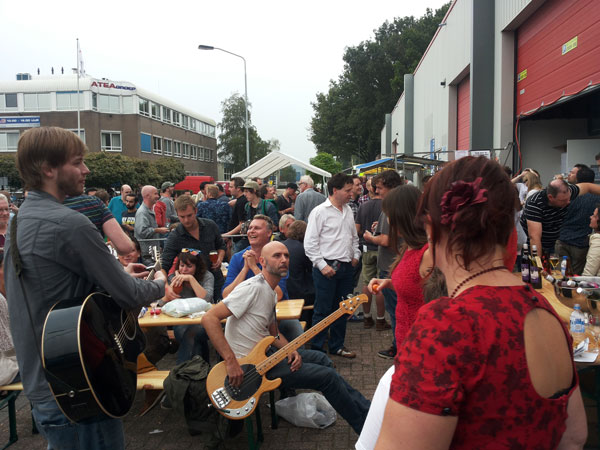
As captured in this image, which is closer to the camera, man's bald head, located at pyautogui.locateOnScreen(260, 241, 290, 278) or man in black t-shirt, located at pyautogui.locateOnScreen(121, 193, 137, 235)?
man's bald head, located at pyautogui.locateOnScreen(260, 241, 290, 278)

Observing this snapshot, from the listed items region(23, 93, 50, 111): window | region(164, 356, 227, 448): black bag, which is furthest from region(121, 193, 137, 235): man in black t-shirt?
region(23, 93, 50, 111): window

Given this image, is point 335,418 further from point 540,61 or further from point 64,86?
point 64,86

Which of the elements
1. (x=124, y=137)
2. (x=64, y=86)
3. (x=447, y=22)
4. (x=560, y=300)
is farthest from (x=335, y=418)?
(x=64, y=86)

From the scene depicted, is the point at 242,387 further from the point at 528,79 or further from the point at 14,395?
the point at 528,79

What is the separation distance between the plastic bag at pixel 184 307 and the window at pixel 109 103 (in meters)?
52.8

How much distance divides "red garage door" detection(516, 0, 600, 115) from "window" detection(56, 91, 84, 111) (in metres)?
51.4

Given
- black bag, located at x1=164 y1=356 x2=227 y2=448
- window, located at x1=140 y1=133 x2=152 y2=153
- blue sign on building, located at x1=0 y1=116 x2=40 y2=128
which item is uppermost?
blue sign on building, located at x1=0 y1=116 x2=40 y2=128

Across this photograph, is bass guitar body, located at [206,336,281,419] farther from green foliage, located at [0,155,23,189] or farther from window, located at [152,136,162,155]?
window, located at [152,136,162,155]

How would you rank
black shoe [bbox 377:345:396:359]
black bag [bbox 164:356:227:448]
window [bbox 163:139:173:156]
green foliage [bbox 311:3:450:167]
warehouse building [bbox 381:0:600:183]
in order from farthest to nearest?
1. window [bbox 163:139:173:156]
2. green foliage [bbox 311:3:450:167]
3. warehouse building [bbox 381:0:600:183]
4. black shoe [bbox 377:345:396:359]
5. black bag [bbox 164:356:227:448]

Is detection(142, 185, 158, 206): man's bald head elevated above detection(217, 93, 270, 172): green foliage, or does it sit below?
below

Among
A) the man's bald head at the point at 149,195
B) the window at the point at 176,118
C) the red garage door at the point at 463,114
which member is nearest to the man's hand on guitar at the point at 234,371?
the man's bald head at the point at 149,195

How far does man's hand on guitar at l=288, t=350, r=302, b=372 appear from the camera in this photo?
3.39 m

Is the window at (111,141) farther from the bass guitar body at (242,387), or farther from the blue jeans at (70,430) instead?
the blue jeans at (70,430)

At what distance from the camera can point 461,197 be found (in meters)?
1.16
